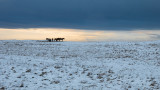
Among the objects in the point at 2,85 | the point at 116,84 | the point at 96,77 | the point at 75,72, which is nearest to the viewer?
the point at 2,85

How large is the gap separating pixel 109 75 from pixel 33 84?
6308 mm

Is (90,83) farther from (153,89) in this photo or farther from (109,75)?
(153,89)

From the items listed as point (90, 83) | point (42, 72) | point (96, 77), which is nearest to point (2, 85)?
point (42, 72)

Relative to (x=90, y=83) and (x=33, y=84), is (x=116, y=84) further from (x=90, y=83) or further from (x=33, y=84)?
(x=33, y=84)

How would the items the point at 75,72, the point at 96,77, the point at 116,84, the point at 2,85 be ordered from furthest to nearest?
1. the point at 75,72
2. the point at 96,77
3. the point at 116,84
4. the point at 2,85

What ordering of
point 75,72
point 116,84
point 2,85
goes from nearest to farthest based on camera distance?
point 2,85 → point 116,84 → point 75,72

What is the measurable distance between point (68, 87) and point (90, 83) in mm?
1829

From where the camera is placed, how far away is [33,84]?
1062 centimetres

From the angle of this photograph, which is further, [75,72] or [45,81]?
[75,72]

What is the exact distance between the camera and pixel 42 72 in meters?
13.5

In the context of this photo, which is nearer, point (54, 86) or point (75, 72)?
point (54, 86)

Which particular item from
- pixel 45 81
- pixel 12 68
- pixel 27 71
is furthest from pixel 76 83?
pixel 12 68

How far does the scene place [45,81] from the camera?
448 inches

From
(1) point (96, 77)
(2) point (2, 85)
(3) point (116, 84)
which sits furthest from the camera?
(1) point (96, 77)
